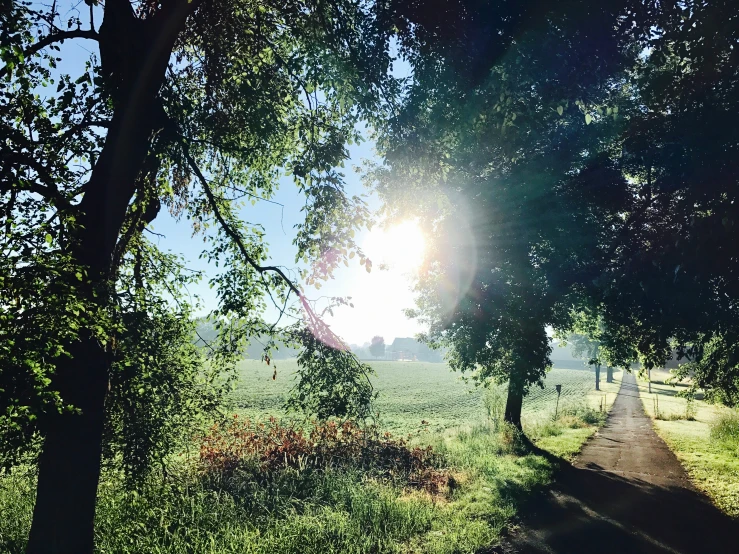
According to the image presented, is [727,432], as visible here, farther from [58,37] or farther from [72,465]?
[58,37]

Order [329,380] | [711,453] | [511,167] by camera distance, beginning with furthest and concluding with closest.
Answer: [711,453], [511,167], [329,380]

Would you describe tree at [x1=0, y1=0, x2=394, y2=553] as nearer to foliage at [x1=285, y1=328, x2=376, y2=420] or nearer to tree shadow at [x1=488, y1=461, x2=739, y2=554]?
foliage at [x1=285, y1=328, x2=376, y2=420]

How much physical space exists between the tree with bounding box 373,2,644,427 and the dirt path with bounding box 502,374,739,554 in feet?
13.6

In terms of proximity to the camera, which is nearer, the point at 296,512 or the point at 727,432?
the point at 296,512

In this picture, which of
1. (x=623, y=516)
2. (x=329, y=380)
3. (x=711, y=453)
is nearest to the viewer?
(x=329, y=380)

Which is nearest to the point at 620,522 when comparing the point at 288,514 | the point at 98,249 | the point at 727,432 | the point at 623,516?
the point at 623,516

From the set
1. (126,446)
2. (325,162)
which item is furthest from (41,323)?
(325,162)

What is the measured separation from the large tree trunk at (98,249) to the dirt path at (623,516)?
682cm

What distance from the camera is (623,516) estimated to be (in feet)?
29.9

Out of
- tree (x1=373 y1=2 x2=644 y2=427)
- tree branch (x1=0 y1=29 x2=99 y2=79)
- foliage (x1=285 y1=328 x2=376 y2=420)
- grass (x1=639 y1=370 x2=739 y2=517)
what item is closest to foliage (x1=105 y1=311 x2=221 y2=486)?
foliage (x1=285 y1=328 x2=376 y2=420)

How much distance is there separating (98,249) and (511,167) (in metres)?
11.8

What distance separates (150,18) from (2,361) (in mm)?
5367

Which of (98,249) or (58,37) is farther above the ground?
(58,37)

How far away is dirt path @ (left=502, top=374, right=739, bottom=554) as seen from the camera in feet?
25.0
